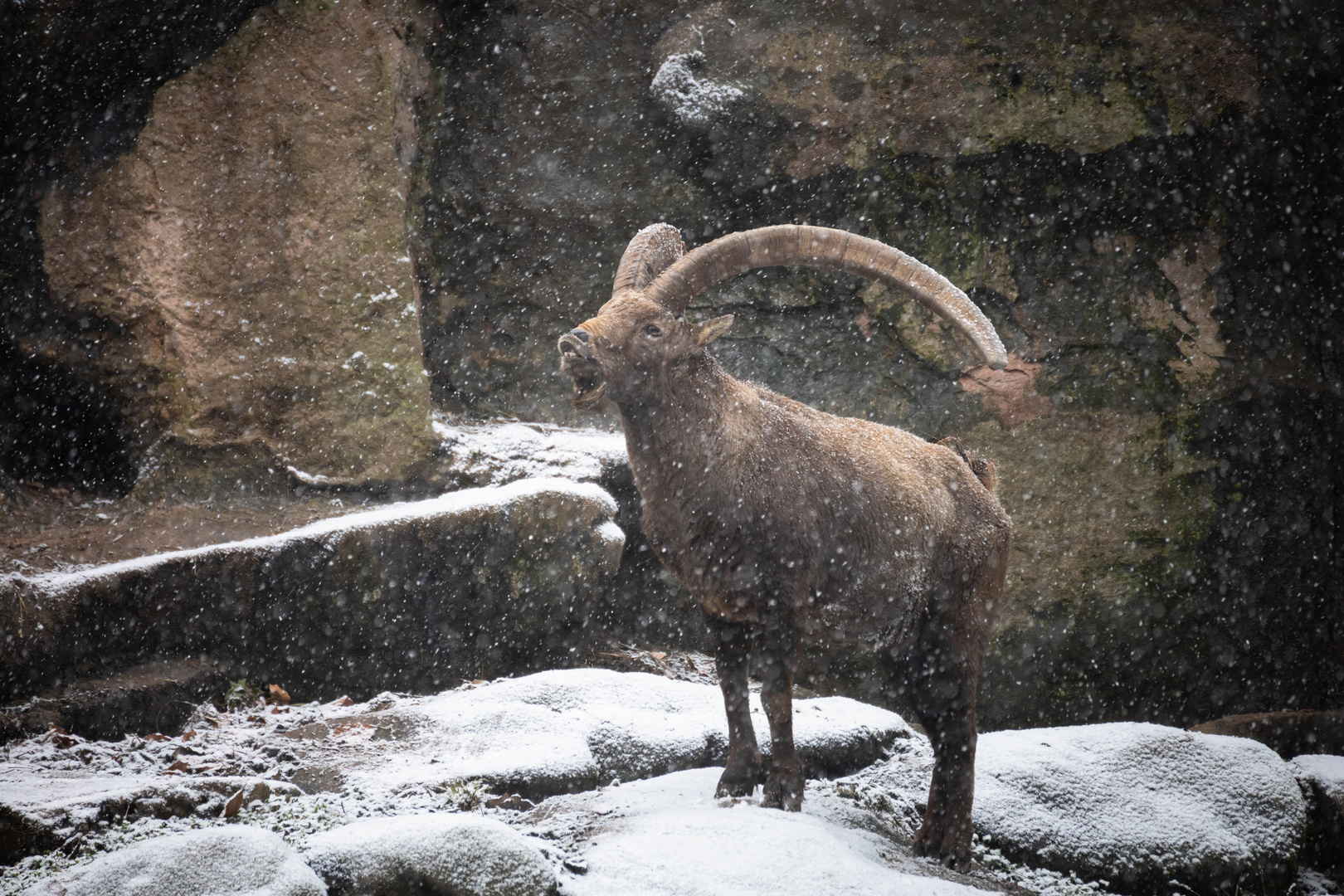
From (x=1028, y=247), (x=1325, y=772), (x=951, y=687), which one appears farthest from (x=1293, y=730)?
(x=951, y=687)

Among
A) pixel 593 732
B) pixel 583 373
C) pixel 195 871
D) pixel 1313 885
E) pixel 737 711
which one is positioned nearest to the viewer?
pixel 195 871

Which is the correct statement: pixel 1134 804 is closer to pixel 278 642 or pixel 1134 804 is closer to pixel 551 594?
pixel 551 594

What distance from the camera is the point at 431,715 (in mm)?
5500

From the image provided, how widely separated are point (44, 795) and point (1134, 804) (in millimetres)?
5328

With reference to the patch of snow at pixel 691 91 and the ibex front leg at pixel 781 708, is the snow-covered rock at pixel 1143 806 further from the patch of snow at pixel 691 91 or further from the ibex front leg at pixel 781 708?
the patch of snow at pixel 691 91

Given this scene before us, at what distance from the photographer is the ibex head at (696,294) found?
4.22 m

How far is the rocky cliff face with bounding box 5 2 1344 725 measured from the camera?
8.70 metres

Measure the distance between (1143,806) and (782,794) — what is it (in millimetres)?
2441

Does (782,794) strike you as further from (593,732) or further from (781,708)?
(593,732)

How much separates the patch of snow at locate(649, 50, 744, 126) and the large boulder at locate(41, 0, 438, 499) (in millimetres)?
2366

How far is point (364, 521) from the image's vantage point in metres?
→ 6.48

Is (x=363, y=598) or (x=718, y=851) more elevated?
(x=718, y=851)

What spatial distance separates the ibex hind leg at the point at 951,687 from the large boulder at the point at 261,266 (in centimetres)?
421

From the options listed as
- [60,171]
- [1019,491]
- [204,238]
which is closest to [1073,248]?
[1019,491]
